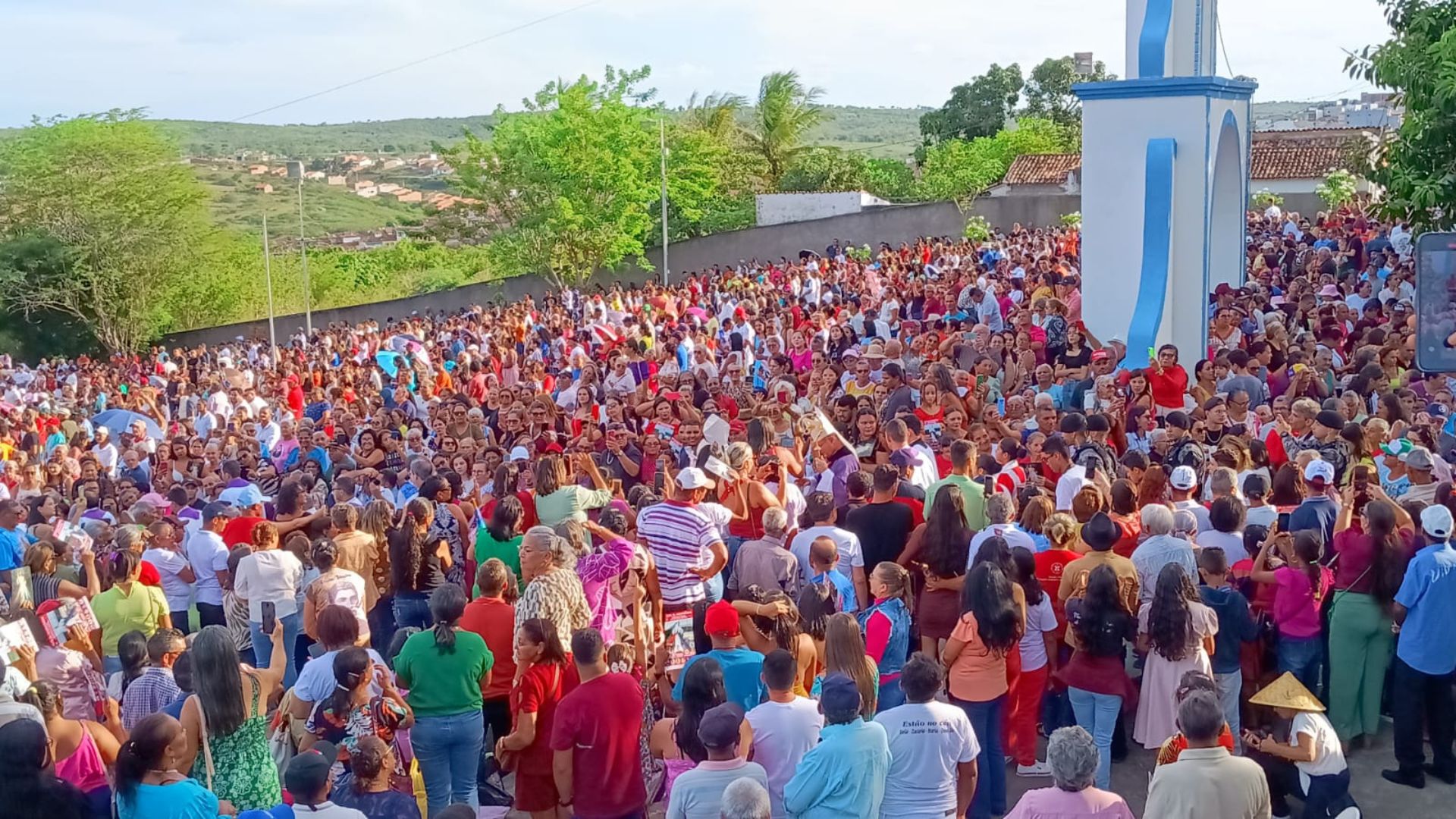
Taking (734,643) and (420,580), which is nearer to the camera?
(734,643)

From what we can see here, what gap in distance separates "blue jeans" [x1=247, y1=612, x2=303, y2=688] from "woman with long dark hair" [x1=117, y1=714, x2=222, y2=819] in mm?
2876

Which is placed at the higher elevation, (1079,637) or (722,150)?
(722,150)

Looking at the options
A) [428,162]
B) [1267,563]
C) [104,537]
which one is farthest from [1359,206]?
[428,162]

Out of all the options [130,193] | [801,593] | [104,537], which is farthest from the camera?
[130,193]

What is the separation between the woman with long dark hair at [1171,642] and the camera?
5914mm

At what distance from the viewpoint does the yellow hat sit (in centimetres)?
536

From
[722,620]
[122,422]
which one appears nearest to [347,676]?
[722,620]

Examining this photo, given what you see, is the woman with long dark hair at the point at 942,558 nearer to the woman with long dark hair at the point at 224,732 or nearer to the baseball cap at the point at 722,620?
the baseball cap at the point at 722,620

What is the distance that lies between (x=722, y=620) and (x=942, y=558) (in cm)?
152

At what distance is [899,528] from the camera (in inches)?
283

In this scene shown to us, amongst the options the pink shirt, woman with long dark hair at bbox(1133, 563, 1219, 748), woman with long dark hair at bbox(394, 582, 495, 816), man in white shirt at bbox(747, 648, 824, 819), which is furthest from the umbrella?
the pink shirt

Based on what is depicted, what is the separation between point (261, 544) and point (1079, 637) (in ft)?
14.0

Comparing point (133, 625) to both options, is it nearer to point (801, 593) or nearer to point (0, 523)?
point (0, 523)

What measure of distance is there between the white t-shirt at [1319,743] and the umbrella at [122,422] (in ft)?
42.8
